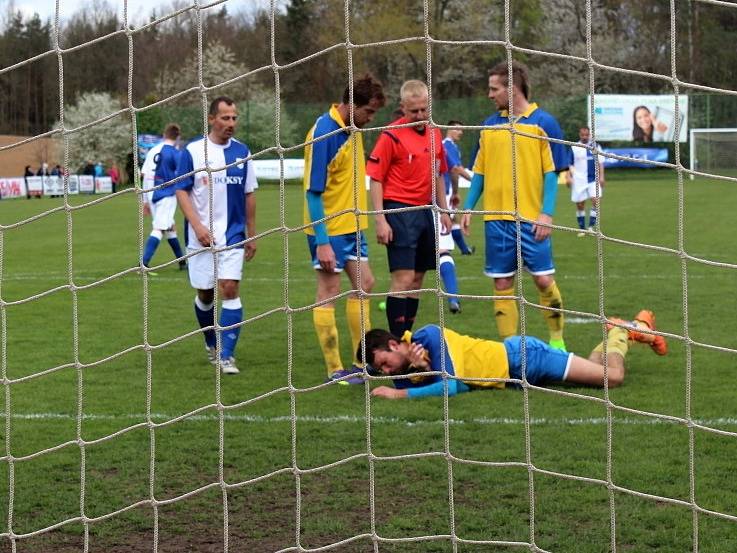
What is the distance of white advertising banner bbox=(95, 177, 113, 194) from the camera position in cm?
3880

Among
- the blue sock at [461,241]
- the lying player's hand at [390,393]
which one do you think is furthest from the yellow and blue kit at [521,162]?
the blue sock at [461,241]

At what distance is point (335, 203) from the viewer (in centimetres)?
662

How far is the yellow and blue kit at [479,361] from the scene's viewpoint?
5.89m

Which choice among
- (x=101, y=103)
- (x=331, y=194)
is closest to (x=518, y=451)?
(x=331, y=194)

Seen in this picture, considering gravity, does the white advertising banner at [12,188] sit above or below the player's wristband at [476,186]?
above

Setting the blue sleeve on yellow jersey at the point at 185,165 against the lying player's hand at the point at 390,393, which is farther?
the blue sleeve on yellow jersey at the point at 185,165

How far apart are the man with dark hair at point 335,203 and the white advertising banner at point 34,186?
102 feet

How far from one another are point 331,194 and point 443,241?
9.78 ft

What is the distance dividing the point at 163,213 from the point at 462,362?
7482 mm

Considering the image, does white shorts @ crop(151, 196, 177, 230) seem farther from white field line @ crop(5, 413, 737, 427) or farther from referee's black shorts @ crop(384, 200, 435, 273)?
white field line @ crop(5, 413, 737, 427)

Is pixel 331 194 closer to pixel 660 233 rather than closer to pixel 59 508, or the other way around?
pixel 59 508

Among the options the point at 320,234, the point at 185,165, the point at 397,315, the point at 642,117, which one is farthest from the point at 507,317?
the point at 642,117

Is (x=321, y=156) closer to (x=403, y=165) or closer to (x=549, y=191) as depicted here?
(x=403, y=165)

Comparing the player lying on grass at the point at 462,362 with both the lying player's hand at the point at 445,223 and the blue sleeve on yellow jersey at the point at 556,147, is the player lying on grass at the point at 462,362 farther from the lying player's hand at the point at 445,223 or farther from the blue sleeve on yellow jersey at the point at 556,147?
the lying player's hand at the point at 445,223
